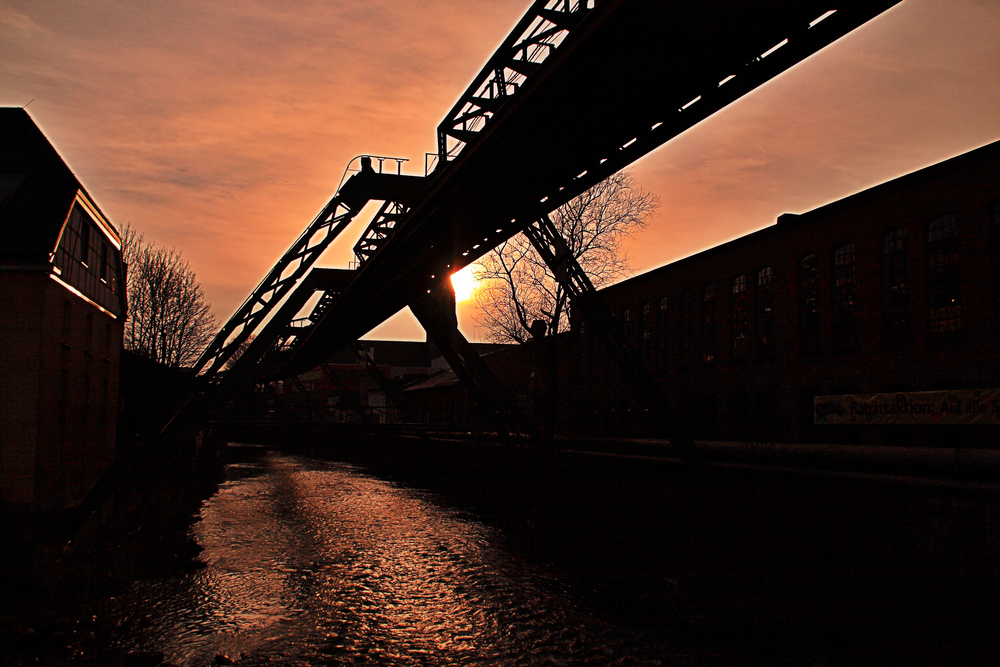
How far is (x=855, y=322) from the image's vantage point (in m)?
19.1

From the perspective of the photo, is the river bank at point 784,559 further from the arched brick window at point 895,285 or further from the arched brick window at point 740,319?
the arched brick window at point 740,319

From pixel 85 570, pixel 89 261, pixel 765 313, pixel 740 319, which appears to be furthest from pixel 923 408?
pixel 89 261

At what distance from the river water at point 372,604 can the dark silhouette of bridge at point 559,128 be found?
4.38m

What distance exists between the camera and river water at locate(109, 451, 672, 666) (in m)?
5.86

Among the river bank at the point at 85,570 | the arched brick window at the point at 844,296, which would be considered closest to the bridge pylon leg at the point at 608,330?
the river bank at the point at 85,570

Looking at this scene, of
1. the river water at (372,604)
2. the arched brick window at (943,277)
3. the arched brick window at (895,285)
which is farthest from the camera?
the arched brick window at (895,285)

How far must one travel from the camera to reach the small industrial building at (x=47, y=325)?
11.1 meters

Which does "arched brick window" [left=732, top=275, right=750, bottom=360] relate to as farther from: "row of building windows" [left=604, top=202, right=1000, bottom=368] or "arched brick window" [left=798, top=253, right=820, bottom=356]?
"arched brick window" [left=798, top=253, right=820, bottom=356]

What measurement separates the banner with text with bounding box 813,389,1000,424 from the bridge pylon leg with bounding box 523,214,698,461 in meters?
7.44

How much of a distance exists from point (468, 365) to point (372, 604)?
13.9m

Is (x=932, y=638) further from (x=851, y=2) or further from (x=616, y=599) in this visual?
(x=851, y=2)

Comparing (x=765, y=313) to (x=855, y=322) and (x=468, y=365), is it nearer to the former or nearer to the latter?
(x=855, y=322)

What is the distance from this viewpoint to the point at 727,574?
7.74 meters

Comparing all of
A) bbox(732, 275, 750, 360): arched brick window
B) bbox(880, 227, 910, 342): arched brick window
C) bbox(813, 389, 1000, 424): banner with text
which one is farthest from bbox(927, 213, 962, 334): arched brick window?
bbox(732, 275, 750, 360): arched brick window
